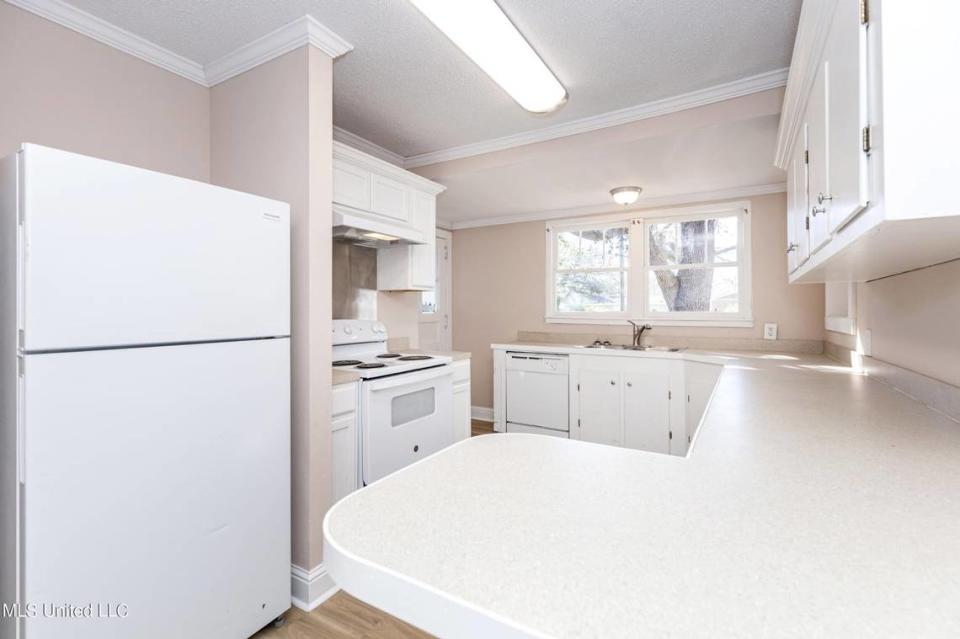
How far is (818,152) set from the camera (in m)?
1.33

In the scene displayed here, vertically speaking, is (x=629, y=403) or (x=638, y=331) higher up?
(x=638, y=331)

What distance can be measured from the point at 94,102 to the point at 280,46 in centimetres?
78

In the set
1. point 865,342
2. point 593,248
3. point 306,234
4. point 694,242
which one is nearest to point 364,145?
point 306,234

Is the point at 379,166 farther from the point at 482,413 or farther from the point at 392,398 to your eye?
the point at 482,413

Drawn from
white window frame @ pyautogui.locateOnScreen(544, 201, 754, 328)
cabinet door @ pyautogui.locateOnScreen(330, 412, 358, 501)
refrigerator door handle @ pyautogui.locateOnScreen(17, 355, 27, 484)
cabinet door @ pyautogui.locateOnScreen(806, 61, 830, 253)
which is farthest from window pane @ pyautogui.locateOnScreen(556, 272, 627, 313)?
refrigerator door handle @ pyautogui.locateOnScreen(17, 355, 27, 484)

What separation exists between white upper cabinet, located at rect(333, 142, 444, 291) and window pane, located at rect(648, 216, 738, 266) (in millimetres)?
2182

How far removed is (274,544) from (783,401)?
1944mm

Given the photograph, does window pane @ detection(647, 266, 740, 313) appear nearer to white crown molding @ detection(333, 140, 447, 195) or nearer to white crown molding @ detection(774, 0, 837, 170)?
white crown molding @ detection(774, 0, 837, 170)

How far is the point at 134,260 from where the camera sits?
1318 mm

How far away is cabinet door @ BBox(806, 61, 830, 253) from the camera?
1204 mm

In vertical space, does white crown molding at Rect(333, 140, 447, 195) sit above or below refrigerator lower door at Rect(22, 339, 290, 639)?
above

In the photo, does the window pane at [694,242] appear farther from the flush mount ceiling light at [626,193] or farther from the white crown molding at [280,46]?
the white crown molding at [280,46]

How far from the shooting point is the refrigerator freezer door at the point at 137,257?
1.16 metres

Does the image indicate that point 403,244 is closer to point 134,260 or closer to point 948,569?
point 134,260
